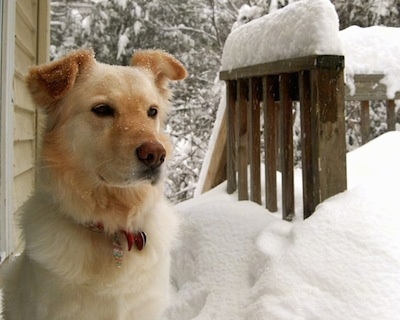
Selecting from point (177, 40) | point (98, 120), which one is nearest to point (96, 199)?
point (98, 120)

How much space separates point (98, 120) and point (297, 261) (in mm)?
1267

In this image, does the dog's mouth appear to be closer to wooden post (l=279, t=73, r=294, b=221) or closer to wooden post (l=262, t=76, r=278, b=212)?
wooden post (l=279, t=73, r=294, b=221)

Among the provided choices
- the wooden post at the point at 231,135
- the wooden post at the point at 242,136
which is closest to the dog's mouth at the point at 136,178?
the wooden post at the point at 242,136

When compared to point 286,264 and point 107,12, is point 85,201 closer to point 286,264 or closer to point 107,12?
point 286,264

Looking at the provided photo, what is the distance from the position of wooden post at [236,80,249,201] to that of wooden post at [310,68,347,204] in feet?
3.44

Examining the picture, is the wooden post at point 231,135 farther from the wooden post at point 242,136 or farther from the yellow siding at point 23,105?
the yellow siding at point 23,105

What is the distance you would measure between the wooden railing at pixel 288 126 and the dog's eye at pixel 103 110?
1350mm

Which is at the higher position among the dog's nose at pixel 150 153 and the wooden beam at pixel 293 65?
the wooden beam at pixel 293 65

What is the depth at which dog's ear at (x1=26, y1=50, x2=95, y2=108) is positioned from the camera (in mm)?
A: 1887

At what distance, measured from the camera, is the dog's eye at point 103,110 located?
191 cm

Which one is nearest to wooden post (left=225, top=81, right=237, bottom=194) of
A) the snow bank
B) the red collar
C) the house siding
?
the snow bank

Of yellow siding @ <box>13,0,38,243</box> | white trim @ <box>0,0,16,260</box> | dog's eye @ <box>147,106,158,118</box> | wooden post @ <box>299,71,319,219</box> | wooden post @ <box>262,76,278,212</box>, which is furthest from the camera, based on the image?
yellow siding @ <box>13,0,38,243</box>

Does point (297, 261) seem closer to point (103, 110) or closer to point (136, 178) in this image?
point (136, 178)

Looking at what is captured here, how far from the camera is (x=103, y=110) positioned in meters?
1.91
